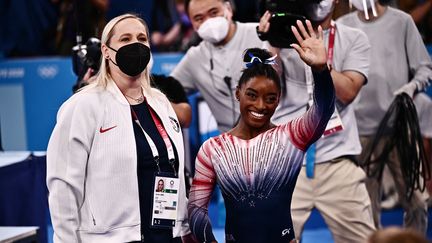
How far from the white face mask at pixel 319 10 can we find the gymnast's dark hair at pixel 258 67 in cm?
80

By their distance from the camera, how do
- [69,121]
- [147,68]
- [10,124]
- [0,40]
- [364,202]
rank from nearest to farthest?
1. [69,121]
2. [147,68]
3. [364,202]
4. [10,124]
5. [0,40]

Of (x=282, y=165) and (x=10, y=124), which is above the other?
(x=282, y=165)

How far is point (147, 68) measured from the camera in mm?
4738

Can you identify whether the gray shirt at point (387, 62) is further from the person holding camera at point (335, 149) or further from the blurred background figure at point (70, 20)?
the blurred background figure at point (70, 20)

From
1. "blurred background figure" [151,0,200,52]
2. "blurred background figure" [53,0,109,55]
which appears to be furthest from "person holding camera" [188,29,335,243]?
"blurred background figure" [151,0,200,52]

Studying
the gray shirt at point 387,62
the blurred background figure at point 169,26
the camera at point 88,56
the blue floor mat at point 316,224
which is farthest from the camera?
the blurred background figure at point 169,26

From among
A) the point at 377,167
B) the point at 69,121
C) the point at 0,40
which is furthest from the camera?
the point at 0,40

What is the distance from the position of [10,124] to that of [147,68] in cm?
407

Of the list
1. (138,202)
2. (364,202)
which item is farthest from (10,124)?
(138,202)

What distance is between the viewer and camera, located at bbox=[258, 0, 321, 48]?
17.2 feet

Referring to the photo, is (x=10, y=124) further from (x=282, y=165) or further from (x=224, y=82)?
(x=282, y=165)

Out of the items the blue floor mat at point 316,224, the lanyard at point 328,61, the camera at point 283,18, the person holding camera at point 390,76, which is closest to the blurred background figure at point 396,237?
the camera at point 283,18

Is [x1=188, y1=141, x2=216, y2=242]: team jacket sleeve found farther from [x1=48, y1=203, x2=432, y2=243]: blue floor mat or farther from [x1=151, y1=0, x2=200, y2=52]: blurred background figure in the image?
[x1=151, y1=0, x2=200, y2=52]: blurred background figure

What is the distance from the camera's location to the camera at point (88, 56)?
5.52 metres
